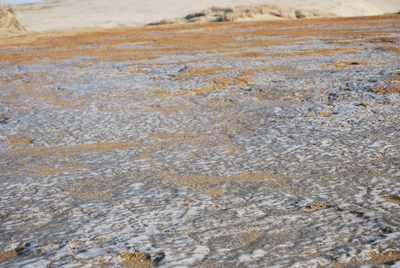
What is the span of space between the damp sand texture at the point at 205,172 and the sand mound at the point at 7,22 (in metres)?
15.5

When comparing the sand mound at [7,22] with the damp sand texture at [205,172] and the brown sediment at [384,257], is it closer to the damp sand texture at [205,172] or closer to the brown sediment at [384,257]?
the damp sand texture at [205,172]

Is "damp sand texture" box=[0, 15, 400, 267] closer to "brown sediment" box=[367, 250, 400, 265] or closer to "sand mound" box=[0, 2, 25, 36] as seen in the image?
"brown sediment" box=[367, 250, 400, 265]

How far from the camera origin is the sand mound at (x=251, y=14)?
1074 inches

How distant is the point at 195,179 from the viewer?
272 centimetres

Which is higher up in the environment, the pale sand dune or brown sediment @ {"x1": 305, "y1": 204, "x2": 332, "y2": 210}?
the pale sand dune

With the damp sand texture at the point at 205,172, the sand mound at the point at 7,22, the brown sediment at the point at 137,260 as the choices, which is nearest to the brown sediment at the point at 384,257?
the damp sand texture at the point at 205,172

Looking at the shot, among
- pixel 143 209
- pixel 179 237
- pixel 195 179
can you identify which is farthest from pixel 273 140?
pixel 179 237

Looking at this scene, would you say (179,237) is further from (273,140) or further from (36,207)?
(273,140)

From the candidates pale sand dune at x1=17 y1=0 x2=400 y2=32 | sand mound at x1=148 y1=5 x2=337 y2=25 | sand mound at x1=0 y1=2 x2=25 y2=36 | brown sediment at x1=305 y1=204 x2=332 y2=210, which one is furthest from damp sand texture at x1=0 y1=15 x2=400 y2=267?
pale sand dune at x1=17 y1=0 x2=400 y2=32

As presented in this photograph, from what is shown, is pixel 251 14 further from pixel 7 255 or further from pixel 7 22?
pixel 7 255

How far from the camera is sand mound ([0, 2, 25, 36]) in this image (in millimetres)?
20359

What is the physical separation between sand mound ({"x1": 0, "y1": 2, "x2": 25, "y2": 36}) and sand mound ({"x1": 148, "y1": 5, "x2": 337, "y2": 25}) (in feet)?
28.6

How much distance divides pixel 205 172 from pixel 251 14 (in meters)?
25.5

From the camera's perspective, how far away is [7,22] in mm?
20766
